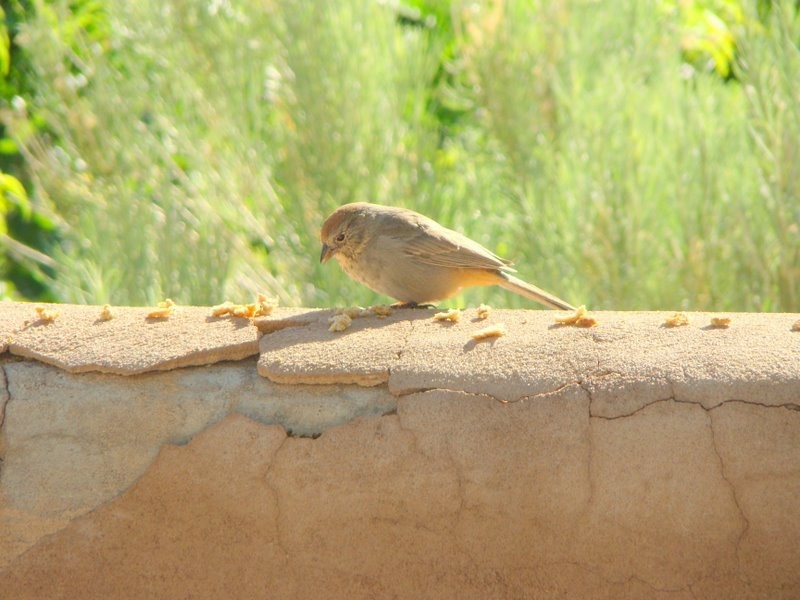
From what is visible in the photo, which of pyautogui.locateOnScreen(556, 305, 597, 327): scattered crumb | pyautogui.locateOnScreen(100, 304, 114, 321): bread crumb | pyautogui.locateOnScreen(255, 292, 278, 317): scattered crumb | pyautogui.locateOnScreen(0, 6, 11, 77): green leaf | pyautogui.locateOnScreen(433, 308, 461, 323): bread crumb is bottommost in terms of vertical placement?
pyautogui.locateOnScreen(433, 308, 461, 323): bread crumb

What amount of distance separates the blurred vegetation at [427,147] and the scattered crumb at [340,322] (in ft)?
8.02

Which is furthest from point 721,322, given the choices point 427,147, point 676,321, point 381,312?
point 427,147

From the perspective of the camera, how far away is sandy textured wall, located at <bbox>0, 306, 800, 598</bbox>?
8.65 ft

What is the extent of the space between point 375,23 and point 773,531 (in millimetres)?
4213

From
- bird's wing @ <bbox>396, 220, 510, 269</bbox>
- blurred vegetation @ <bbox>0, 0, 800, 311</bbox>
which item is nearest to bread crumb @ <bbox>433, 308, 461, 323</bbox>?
bird's wing @ <bbox>396, 220, 510, 269</bbox>

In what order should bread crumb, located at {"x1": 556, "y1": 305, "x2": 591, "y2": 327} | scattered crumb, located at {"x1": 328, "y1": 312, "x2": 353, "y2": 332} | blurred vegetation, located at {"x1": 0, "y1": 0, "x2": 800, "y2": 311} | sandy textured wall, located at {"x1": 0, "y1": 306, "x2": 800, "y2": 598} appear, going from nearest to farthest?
sandy textured wall, located at {"x1": 0, "y1": 306, "x2": 800, "y2": 598} → bread crumb, located at {"x1": 556, "y1": 305, "x2": 591, "y2": 327} → scattered crumb, located at {"x1": 328, "y1": 312, "x2": 353, "y2": 332} → blurred vegetation, located at {"x1": 0, "y1": 0, "x2": 800, "y2": 311}

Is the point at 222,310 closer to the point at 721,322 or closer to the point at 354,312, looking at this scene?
the point at 354,312

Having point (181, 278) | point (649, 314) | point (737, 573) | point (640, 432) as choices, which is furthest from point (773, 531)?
point (181, 278)

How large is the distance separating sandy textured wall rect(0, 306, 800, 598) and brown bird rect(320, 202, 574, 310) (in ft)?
3.52

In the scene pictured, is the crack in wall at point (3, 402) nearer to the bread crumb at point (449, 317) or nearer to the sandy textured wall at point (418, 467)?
the sandy textured wall at point (418, 467)

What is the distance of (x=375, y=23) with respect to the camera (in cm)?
618

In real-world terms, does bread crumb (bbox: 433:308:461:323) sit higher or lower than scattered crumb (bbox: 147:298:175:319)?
Answer: lower

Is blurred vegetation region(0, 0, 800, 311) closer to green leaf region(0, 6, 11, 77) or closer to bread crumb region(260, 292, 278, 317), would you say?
green leaf region(0, 6, 11, 77)

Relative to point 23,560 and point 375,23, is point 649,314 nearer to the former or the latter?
point 23,560
